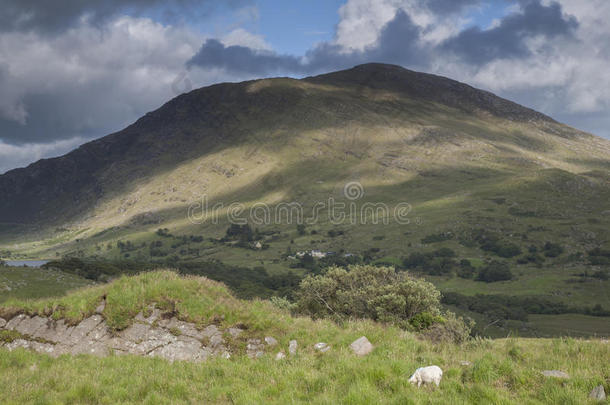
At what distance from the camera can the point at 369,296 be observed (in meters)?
38.3

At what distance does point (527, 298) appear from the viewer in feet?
513

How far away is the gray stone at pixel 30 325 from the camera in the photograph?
14992 mm

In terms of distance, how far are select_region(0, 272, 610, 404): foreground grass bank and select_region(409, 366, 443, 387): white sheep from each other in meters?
0.22

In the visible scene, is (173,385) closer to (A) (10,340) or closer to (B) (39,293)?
(A) (10,340)

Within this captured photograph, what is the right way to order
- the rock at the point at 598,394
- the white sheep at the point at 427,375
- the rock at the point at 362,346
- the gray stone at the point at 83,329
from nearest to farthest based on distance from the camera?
1. the rock at the point at 598,394
2. the white sheep at the point at 427,375
3. the rock at the point at 362,346
4. the gray stone at the point at 83,329

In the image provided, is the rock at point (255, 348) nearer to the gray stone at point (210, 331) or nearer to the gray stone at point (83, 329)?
the gray stone at point (210, 331)

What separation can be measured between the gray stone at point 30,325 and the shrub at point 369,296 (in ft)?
49.4

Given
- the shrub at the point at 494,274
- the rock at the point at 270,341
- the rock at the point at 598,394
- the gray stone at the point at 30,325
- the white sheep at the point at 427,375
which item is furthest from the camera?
the shrub at the point at 494,274

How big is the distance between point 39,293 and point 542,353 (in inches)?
2639

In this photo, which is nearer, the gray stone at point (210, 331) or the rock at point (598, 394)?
the rock at point (598, 394)

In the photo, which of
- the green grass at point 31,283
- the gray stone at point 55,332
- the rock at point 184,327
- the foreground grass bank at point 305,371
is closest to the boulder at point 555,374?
the foreground grass bank at point 305,371

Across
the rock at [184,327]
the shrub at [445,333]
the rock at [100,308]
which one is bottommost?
the shrub at [445,333]

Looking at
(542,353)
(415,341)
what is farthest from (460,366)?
(542,353)

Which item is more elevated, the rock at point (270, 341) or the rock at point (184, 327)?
the rock at point (184, 327)
